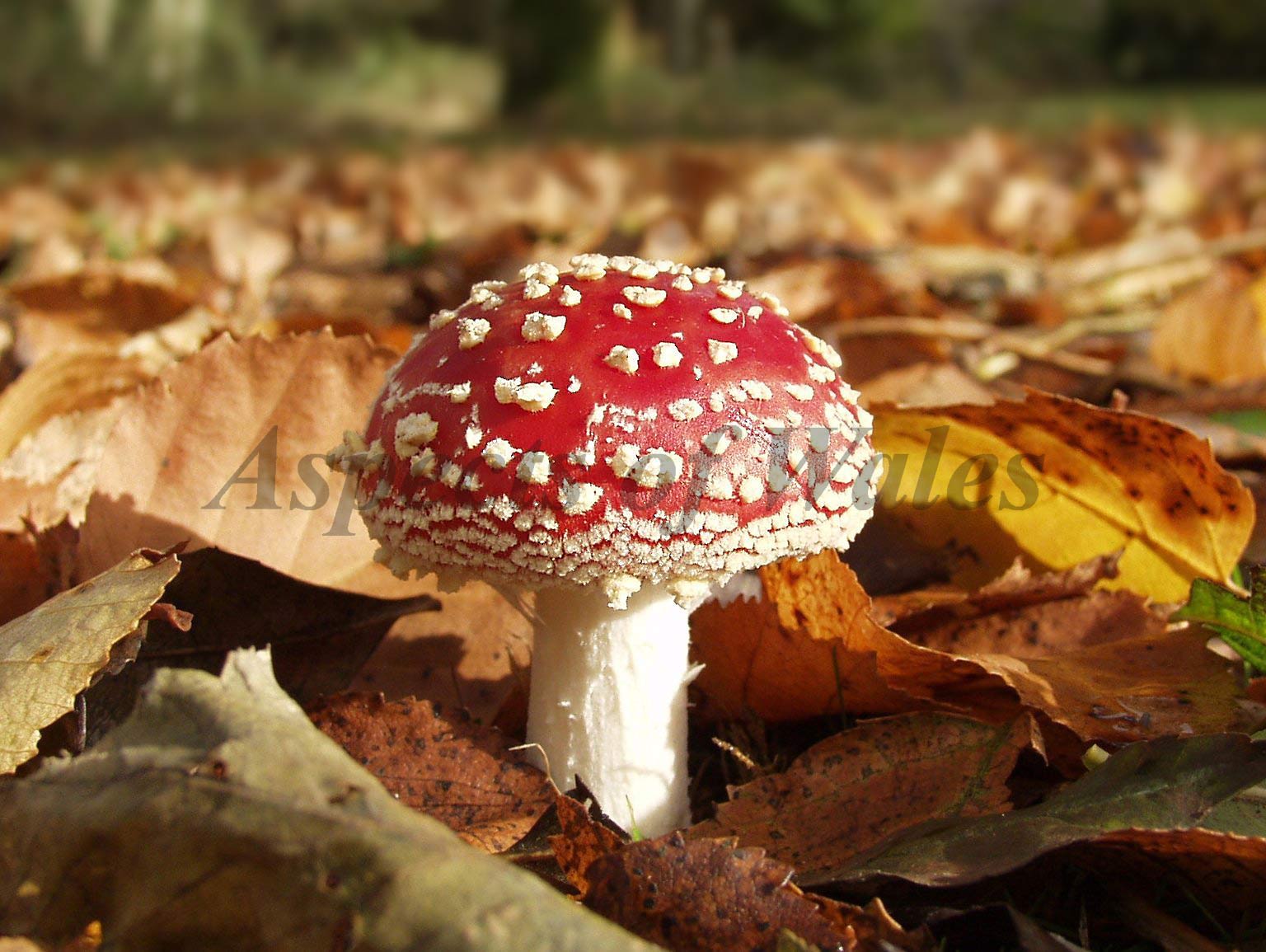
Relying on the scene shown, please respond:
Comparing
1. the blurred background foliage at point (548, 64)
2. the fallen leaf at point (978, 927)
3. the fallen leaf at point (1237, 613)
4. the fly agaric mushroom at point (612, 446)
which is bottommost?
the blurred background foliage at point (548, 64)

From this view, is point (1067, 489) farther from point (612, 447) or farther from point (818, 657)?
point (612, 447)

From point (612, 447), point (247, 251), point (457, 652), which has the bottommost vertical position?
Answer: point (247, 251)

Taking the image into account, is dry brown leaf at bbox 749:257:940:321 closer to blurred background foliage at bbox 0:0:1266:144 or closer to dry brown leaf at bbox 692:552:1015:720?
dry brown leaf at bbox 692:552:1015:720

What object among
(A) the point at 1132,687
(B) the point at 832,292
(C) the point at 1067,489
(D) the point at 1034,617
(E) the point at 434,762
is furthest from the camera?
(B) the point at 832,292

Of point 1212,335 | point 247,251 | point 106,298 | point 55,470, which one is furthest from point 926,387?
point 247,251

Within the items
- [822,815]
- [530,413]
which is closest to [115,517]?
[530,413]

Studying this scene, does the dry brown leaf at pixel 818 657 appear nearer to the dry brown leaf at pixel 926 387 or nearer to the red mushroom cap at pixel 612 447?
the red mushroom cap at pixel 612 447

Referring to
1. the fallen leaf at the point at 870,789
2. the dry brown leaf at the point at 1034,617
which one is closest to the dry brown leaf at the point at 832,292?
the dry brown leaf at the point at 1034,617
